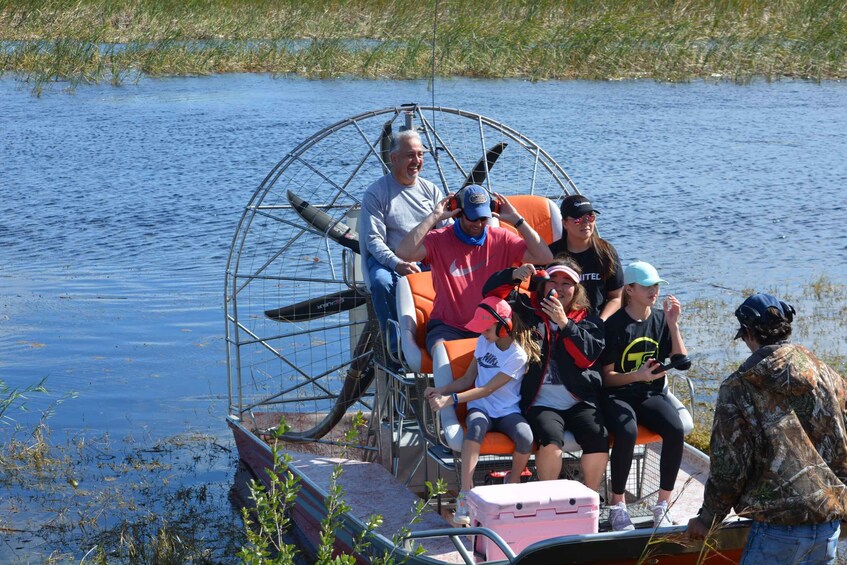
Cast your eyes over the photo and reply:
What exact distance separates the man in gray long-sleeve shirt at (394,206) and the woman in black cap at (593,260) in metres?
0.98

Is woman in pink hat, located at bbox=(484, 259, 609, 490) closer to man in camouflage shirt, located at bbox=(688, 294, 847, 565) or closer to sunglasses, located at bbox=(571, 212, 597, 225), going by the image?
sunglasses, located at bbox=(571, 212, 597, 225)

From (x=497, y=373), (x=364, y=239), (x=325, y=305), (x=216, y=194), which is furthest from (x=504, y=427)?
(x=216, y=194)

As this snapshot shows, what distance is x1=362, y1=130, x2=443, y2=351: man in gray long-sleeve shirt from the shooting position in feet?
21.9

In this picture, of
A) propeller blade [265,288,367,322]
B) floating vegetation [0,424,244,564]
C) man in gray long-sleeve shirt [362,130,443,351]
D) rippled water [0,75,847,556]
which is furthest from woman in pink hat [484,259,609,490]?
rippled water [0,75,847,556]

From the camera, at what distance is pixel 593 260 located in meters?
6.17

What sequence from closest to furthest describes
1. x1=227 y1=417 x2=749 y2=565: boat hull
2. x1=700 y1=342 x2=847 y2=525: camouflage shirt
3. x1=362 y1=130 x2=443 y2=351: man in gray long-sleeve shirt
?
x1=700 y1=342 x2=847 y2=525: camouflage shirt → x1=227 y1=417 x2=749 y2=565: boat hull → x1=362 y1=130 x2=443 y2=351: man in gray long-sleeve shirt

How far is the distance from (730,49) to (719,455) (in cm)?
2387

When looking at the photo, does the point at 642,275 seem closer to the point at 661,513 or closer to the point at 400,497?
the point at 661,513

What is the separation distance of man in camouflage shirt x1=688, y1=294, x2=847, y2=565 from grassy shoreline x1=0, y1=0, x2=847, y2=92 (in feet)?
71.4

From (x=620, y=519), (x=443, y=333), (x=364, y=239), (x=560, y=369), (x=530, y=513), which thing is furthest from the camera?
(x=364, y=239)

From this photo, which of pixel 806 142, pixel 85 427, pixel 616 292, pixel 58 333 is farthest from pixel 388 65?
pixel 616 292

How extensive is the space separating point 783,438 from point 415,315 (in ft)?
9.02

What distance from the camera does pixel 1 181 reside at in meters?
16.8

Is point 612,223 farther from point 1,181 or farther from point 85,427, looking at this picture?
point 1,181
